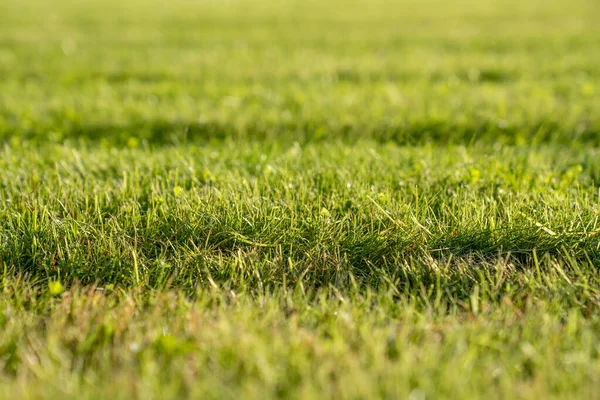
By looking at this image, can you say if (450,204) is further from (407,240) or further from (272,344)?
(272,344)

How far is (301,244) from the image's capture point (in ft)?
9.04

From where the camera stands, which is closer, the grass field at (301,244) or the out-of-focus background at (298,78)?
the grass field at (301,244)

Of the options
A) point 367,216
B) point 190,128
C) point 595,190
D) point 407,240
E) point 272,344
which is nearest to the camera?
point 272,344

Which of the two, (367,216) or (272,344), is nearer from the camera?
(272,344)

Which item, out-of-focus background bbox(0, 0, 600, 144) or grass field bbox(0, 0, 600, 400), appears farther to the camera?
out-of-focus background bbox(0, 0, 600, 144)

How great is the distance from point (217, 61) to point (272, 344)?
634 centimetres

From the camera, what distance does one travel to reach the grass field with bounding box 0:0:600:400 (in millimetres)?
1890

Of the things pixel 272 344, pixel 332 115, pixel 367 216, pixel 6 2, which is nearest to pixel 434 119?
pixel 332 115

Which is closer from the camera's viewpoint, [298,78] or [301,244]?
[301,244]

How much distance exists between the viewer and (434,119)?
4.88 meters

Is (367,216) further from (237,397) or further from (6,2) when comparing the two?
(6,2)

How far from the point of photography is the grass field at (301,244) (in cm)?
189

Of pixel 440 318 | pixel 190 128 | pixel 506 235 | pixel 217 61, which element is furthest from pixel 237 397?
A: pixel 217 61

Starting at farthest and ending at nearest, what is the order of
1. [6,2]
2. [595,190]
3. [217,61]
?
[6,2] < [217,61] < [595,190]
